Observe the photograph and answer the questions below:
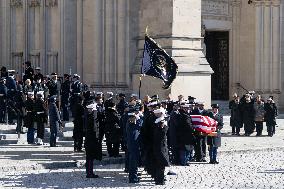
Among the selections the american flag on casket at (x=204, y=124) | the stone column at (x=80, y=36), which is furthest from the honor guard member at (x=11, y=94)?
the american flag on casket at (x=204, y=124)

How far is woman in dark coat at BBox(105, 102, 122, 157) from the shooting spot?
1777 centimetres

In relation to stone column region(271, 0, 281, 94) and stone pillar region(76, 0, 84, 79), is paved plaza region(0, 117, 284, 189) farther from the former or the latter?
stone column region(271, 0, 281, 94)

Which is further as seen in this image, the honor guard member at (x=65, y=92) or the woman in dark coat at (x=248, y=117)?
the woman in dark coat at (x=248, y=117)

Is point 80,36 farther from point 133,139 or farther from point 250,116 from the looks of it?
point 133,139

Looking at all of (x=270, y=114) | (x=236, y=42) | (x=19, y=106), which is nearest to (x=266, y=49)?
(x=236, y=42)

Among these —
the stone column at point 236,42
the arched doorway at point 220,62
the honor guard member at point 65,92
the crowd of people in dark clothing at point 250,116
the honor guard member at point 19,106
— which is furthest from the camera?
the arched doorway at point 220,62

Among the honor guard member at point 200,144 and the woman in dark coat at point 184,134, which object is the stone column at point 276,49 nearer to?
the honor guard member at point 200,144

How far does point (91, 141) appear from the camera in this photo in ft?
49.8

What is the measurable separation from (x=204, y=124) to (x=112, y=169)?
273cm

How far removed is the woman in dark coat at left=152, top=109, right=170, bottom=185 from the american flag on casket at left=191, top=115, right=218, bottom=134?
3.27 metres

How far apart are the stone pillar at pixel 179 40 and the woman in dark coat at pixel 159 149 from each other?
247 inches

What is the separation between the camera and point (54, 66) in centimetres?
2823

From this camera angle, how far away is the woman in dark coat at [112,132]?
58.3ft

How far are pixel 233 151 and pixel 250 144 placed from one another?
2305 mm
